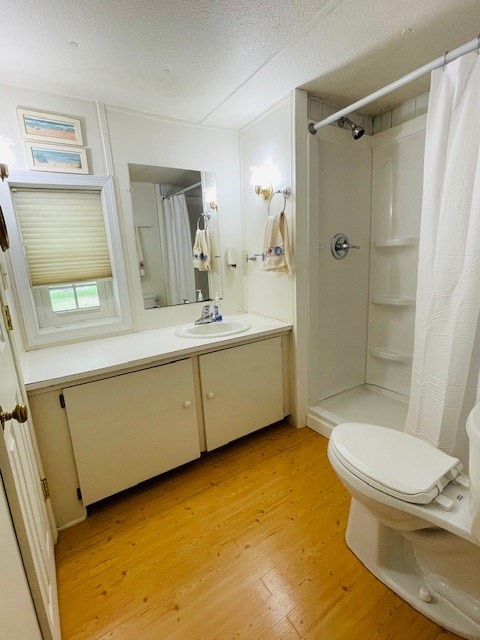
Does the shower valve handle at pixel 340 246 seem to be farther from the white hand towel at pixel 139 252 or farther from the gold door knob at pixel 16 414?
the gold door knob at pixel 16 414

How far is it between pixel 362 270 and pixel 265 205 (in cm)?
92

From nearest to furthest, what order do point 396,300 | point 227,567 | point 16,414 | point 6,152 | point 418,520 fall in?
1. point 16,414
2. point 418,520
3. point 227,567
4. point 6,152
5. point 396,300

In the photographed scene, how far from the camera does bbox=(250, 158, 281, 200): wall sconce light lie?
1.98 metres

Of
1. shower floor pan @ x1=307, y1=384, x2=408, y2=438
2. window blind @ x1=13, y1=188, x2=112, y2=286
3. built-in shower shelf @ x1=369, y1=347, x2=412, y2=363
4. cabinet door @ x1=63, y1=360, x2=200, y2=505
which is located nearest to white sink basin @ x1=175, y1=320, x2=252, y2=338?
cabinet door @ x1=63, y1=360, x2=200, y2=505

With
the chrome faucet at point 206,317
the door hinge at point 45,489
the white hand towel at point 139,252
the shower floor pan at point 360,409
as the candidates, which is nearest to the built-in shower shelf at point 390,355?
the shower floor pan at point 360,409

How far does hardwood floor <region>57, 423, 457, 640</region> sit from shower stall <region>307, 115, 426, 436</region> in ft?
2.20

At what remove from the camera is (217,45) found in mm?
1325

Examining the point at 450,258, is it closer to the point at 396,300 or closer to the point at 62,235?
the point at 396,300

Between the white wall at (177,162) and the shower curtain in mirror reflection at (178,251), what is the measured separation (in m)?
0.11

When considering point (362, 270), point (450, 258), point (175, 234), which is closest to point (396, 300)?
point (362, 270)

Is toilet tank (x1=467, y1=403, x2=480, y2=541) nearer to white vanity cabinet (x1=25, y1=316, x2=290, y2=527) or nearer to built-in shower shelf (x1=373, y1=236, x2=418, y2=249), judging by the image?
white vanity cabinet (x1=25, y1=316, x2=290, y2=527)

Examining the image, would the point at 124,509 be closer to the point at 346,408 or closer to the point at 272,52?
the point at 346,408

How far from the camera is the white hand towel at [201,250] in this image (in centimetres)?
219

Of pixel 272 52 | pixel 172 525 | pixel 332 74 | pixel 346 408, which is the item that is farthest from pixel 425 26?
pixel 172 525
